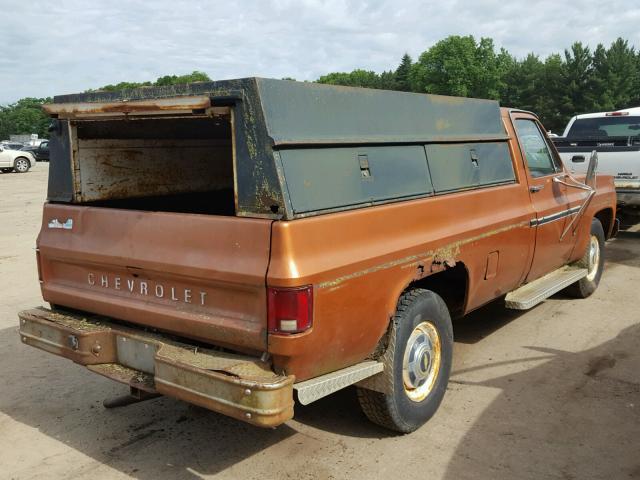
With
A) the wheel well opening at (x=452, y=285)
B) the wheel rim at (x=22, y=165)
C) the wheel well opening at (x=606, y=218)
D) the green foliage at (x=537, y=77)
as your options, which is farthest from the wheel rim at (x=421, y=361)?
the green foliage at (x=537, y=77)

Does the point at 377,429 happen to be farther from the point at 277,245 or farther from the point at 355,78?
the point at 355,78

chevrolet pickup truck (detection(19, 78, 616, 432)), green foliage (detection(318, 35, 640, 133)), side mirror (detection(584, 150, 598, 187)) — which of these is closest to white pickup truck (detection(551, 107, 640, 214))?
side mirror (detection(584, 150, 598, 187))

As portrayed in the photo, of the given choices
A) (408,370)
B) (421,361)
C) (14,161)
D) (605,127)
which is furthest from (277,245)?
(14,161)

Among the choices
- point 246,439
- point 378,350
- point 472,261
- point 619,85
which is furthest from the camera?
point 619,85

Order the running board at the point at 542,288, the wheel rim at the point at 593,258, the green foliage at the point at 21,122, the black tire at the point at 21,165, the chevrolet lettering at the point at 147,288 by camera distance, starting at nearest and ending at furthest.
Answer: the chevrolet lettering at the point at 147,288 < the running board at the point at 542,288 < the wheel rim at the point at 593,258 < the black tire at the point at 21,165 < the green foliage at the point at 21,122

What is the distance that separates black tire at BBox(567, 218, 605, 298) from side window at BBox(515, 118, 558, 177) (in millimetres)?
1314

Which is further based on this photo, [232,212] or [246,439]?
[232,212]

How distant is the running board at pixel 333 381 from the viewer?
117 inches

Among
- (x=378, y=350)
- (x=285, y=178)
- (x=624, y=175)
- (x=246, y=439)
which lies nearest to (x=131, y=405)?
(x=246, y=439)

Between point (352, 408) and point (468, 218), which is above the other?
point (468, 218)

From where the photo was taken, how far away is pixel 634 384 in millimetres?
4516

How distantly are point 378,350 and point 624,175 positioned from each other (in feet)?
24.1

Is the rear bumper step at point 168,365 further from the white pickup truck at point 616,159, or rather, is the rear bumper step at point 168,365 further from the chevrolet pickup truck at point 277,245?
the white pickup truck at point 616,159

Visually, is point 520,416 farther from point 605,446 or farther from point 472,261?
point 472,261
